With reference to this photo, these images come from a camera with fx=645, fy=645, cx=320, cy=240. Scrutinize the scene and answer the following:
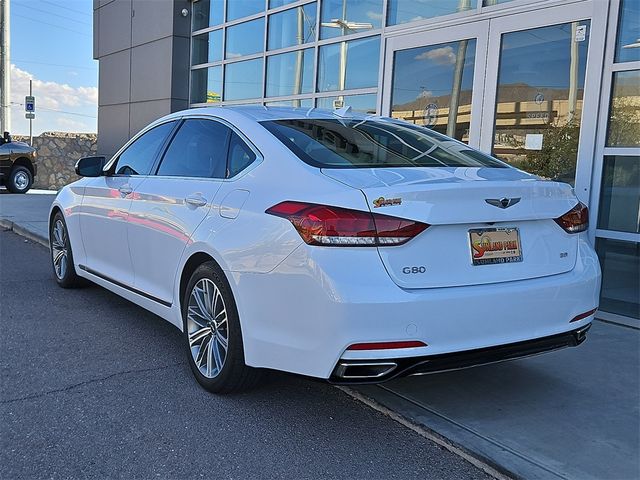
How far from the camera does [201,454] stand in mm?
2973

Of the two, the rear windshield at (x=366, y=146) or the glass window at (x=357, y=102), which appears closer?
the rear windshield at (x=366, y=146)

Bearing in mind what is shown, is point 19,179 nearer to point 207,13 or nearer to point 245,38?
point 207,13

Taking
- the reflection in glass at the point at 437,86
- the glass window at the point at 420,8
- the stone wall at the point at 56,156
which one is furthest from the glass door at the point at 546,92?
the stone wall at the point at 56,156

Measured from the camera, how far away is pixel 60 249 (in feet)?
20.2

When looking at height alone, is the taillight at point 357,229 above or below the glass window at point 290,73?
below

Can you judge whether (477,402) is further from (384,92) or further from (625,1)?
(384,92)

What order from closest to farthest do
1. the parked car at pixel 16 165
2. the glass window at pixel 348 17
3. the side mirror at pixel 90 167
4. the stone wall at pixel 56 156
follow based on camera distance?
the side mirror at pixel 90 167
the glass window at pixel 348 17
the parked car at pixel 16 165
the stone wall at pixel 56 156

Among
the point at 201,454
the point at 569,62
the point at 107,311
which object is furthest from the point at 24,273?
the point at 569,62

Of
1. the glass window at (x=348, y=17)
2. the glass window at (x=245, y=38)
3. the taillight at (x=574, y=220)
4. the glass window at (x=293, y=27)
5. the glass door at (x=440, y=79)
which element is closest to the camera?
the taillight at (x=574, y=220)

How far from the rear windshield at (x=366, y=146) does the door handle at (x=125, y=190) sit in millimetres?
1389

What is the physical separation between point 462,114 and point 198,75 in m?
7.58

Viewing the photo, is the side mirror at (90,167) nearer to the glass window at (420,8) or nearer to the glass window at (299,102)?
the glass window at (420,8)

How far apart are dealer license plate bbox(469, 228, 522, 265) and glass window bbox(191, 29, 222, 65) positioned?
1070cm

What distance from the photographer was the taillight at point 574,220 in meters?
3.30
